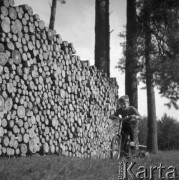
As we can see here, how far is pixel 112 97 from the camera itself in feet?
43.6

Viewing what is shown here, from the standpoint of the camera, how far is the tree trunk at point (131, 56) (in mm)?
15844

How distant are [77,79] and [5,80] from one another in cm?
311

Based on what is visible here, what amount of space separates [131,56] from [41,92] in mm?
8901

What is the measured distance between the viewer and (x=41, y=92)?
855 cm

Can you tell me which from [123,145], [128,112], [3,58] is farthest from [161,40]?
[3,58]

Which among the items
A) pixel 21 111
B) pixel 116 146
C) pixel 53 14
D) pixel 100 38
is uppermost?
pixel 53 14

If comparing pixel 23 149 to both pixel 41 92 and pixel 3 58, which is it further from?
pixel 3 58

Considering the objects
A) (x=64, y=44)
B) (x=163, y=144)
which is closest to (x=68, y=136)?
(x=64, y=44)

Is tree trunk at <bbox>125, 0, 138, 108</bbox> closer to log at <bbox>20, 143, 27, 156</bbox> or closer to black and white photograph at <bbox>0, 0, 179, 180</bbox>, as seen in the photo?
black and white photograph at <bbox>0, 0, 179, 180</bbox>

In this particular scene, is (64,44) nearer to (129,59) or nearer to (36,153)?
(36,153)

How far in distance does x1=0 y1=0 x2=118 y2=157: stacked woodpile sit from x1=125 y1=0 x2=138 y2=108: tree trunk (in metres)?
4.49

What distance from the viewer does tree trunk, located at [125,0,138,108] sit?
52.0 feet

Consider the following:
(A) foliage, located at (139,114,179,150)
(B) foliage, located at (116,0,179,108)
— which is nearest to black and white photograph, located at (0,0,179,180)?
(B) foliage, located at (116,0,179,108)

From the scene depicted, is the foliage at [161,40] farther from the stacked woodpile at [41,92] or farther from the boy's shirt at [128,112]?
the boy's shirt at [128,112]
